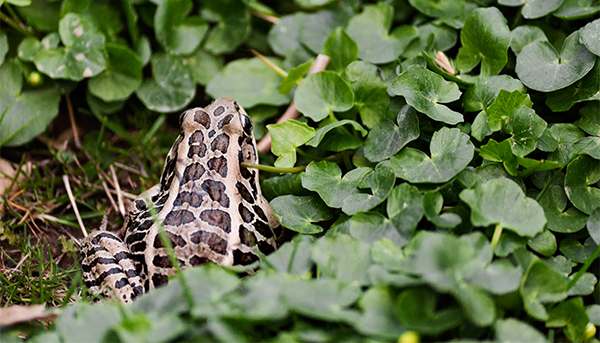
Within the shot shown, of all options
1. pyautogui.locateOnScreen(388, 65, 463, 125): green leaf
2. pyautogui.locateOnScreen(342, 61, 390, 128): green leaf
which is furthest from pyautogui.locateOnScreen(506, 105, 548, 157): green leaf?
pyautogui.locateOnScreen(342, 61, 390, 128): green leaf

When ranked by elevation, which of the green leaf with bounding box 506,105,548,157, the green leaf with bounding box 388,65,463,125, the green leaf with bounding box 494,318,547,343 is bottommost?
the green leaf with bounding box 494,318,547,343

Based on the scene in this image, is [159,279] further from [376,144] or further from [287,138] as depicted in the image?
[376,144]

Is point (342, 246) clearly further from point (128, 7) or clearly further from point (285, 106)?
point (128, 7)

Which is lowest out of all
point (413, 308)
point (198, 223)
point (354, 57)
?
point (198, 223)

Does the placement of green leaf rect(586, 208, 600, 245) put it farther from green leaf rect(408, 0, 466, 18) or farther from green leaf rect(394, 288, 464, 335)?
green leaf rect(408, 0, 466, 18)

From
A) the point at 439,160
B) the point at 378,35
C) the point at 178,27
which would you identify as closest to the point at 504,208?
the point at 439,160

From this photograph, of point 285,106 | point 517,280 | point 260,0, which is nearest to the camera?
point 517,280

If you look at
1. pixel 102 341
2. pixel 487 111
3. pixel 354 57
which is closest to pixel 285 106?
pixel 354 57
